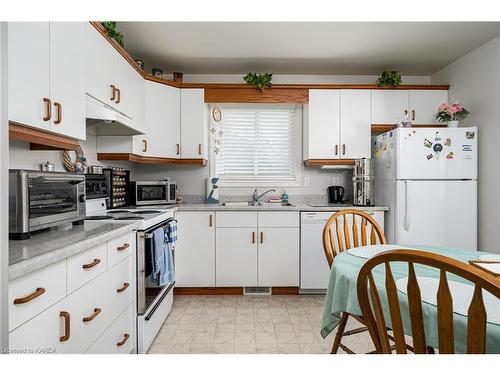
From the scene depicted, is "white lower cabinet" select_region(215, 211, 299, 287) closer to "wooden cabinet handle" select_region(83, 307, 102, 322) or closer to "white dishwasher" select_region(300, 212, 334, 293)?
"white dishwasher" select_region(300, 212, 334, 293)

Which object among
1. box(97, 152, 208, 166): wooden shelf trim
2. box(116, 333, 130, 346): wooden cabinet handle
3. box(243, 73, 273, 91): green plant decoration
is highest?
box(243, 73, 273, 91): green plant decoration

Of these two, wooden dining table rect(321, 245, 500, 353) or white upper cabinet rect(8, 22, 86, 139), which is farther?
white upper cabinet rect(8, 22, 86, 139)

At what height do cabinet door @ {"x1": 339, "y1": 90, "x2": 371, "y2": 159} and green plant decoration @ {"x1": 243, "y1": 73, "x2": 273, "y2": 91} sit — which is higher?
green plant decoration @ {"x1": 243, "y1": 73, "x2": 273, "y2": 91}

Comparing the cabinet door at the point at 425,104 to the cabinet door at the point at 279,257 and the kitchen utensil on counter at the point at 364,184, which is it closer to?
the kitchen utensil on counter at the point at 364,184

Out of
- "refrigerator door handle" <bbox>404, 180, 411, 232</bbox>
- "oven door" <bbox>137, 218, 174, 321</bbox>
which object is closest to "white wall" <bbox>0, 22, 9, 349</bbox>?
"oven door" <bbox>137, 218, 174, 321</bbox>

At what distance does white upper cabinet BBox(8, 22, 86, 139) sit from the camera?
1.29m

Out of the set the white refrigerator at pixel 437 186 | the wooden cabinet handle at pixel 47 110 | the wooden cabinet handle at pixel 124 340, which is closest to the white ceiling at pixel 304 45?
the white refrigerator at pixel 437 186

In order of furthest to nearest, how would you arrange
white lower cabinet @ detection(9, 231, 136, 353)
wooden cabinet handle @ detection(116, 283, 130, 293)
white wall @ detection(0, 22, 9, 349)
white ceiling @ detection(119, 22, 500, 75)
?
white ceiling @ detection(119, 22, 500, 75) < wooden cabinet handle @ detection(116, 283, 130, 293) < white lower cabinet @ detection(9, 231, 136, 353) < white wall @ detection(0, 22, 9, 349)

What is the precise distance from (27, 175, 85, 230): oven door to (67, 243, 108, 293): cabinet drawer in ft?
0.82

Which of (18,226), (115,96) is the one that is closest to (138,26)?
(115,96)

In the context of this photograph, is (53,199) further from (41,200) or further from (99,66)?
(99,66)

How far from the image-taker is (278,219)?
3.22m

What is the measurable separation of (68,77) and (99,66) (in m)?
0.56

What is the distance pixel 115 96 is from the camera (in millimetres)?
2482
